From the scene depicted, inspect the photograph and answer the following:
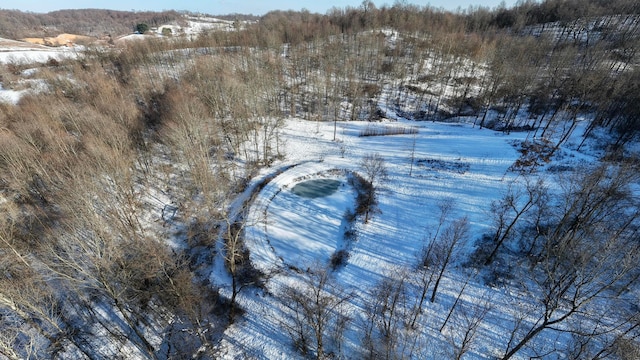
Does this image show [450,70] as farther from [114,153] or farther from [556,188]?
[114,153]

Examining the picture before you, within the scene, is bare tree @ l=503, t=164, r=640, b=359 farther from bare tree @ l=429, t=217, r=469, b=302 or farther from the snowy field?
bare tree @ l=429, t=217, r=469, b=302

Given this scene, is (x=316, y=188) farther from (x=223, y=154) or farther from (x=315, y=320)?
(x=315, y=320)

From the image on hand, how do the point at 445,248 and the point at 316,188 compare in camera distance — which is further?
the point at 316,188

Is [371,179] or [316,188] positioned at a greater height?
[371,179]

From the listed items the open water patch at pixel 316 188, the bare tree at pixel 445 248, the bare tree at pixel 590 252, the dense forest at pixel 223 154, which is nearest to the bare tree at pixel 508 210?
the dense forest at pixel 223 154

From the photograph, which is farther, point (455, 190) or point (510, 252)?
point (455, 190)

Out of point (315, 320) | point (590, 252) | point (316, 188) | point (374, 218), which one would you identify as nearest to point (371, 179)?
point (374, 218)

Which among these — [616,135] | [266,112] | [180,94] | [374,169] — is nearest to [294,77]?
[266,112]

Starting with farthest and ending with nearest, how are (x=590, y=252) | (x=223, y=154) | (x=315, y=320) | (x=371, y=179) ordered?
(x=223, y=154), (x=371, y=179), (x=315, y=320), (x=590, y=252)
